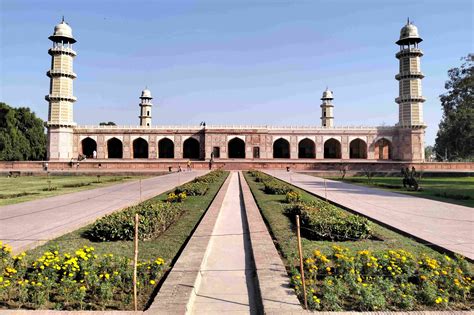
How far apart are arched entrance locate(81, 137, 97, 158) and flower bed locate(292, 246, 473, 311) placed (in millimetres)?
47142

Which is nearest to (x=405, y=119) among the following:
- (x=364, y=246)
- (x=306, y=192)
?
(x=306, y=192)

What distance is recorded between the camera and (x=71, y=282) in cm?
354

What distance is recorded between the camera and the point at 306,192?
1296 cm

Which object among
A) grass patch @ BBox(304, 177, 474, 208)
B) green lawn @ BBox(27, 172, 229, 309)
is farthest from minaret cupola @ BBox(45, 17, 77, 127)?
green lawn @ BBox(27, 172, 229, 309)

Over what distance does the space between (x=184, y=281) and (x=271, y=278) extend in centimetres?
104

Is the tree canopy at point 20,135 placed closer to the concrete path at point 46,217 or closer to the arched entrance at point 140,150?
the arched entrance at point 140,150

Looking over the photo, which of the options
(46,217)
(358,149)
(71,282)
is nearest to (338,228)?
(71,282)

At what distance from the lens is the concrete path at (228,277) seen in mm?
3526

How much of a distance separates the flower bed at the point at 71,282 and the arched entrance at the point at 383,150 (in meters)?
45.7

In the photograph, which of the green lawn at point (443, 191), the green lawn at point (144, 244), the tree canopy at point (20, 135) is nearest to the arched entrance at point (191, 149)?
the tree canopy at point (20, 135)

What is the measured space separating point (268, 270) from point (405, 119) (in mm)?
43364

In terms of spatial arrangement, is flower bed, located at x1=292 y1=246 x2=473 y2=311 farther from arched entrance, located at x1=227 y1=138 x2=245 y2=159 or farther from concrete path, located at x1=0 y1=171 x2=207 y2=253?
arched entrance, located at x1=227 y1=138 x2=245 y2=159

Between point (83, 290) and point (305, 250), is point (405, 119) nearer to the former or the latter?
point (305, 250)

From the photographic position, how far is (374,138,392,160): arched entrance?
45.5m
